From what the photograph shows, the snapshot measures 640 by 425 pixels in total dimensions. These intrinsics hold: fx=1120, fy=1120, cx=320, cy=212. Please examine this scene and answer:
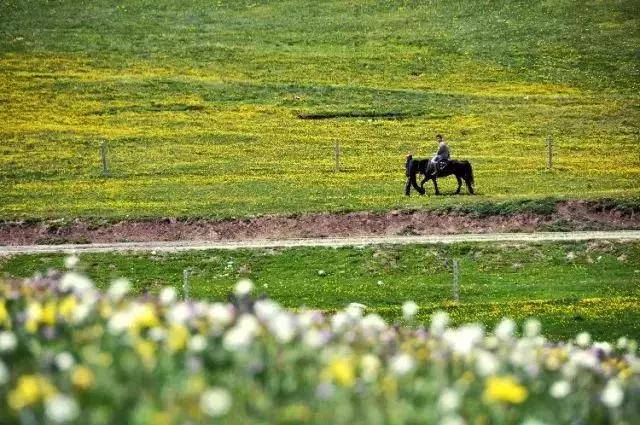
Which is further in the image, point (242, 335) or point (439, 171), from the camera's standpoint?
point (439, 171)

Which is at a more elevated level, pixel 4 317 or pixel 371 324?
pixel 4 317

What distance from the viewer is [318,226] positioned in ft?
142

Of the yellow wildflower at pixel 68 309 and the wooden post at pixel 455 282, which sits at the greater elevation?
the yellow wildflower at pixel 68 309

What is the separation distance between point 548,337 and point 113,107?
179ft

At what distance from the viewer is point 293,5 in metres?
116

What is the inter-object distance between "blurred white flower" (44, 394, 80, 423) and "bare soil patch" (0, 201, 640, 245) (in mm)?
33834

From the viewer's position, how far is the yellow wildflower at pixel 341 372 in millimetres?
9312

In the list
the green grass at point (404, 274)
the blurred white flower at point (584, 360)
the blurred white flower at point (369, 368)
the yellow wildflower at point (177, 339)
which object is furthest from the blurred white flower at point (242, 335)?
the green grass at point (404, 274)

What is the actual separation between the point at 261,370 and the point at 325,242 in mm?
30338

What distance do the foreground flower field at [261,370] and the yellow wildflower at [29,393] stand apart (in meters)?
→ 0.02

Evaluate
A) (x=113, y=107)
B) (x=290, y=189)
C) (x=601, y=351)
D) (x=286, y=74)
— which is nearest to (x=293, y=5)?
(x=286, y=74)

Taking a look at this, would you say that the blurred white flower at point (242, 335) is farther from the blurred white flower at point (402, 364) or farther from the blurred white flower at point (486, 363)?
the blurred white flower at point (486, 363)

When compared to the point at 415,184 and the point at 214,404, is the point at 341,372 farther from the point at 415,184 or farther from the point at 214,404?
the point at 415,184

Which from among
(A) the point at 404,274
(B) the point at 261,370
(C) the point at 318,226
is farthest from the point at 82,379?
(C) the point at 318,226
